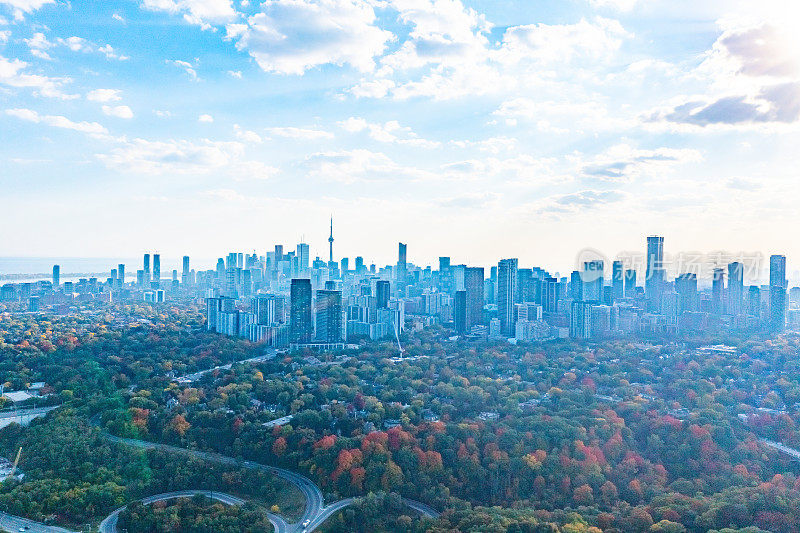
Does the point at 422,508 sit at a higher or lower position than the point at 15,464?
lower

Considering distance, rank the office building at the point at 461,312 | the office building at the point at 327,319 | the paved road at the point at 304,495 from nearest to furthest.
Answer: the paved road at the point at 304,495, the office building at the point at 327,319, the office building at the point at 461,312

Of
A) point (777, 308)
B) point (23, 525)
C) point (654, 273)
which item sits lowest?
point (23, 525)

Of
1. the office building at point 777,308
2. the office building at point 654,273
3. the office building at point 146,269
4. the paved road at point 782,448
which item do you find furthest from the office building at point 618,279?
the office building at point 146,269

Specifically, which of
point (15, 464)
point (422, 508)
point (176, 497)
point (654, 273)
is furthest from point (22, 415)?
point (654, 273)

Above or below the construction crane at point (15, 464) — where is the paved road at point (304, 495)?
below

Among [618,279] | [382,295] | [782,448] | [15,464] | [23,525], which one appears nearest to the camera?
[23,525]

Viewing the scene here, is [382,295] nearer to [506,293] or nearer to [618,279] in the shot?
[506,293]

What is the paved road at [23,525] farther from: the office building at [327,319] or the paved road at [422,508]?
the office building at [327,319]

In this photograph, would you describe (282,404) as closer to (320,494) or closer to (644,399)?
(320,494)

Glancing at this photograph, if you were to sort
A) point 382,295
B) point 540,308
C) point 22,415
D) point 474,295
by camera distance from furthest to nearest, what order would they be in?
point 382,295 → point 474,295 → point 540,308 → point 22,415
